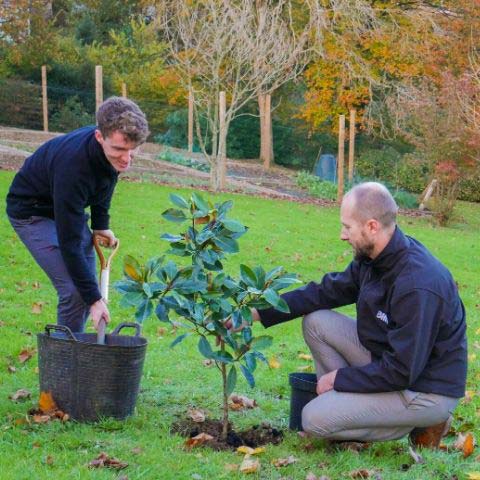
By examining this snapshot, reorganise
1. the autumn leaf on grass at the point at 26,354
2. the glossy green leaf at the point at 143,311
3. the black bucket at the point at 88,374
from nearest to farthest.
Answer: the glossy green leaf at the point at 143,311 < the black bucket at the point at 88,374 < the autumn leaf on grass at the point at 26,354

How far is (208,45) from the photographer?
65.2 feet

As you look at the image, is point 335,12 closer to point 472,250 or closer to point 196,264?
point 472,250

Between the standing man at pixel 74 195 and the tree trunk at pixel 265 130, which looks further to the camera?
the tree trunk at pixel 265 130

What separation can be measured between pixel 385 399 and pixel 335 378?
275mm

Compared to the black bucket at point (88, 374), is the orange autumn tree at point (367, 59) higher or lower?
higher

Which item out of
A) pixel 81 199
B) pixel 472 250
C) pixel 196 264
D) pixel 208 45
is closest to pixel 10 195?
pixel 81 199

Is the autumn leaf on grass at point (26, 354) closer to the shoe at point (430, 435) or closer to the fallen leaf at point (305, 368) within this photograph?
the fallen leaf at point (305, 368)

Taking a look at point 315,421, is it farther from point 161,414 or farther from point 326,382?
point 161,414

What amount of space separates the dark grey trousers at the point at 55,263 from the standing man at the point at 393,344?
152cm

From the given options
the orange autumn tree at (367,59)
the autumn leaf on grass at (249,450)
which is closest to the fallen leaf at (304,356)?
the autumn leaf on grass at (249,450)

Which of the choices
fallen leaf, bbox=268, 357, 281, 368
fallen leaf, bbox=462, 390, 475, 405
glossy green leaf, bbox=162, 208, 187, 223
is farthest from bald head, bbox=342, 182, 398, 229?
fallen leaf, bbox=268, 357, 281, 368

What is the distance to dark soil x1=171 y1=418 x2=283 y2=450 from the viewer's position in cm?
434

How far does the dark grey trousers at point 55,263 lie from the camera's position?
4.83 metres

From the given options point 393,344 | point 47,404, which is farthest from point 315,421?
point 47,404
